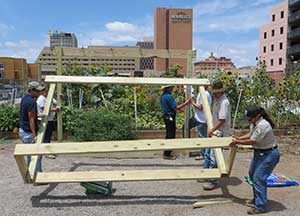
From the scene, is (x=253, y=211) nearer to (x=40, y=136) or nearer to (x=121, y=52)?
(x=40, y=136)

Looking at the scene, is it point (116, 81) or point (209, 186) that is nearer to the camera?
point (209, 186)

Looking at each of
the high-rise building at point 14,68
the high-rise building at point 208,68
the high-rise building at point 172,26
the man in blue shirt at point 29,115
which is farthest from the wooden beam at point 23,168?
→ the high-rise building at point 172,26

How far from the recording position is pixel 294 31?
57.8m

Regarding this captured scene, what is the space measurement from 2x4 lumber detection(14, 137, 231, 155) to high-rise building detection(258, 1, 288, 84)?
5895 cm

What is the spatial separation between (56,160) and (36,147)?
3.09 meters

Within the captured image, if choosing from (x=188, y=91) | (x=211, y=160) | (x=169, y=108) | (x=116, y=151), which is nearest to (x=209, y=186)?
(x=211, y=160)

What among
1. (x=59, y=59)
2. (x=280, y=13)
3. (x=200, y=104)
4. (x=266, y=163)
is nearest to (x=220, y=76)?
(x=200, y=104)

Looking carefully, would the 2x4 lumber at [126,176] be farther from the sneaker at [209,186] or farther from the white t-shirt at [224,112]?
the white t-shirt at [224,112]

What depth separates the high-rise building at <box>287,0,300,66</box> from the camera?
186 feet

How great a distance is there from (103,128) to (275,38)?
6281 cm

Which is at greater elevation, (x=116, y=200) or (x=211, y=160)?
(x=211, y=160)

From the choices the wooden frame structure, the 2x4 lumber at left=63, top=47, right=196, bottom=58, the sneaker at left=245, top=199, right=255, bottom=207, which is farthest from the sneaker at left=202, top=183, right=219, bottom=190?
the 2x4 lumber at left=63, top=47, right=196, bottom=58

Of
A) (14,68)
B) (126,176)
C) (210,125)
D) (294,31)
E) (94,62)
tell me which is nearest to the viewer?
(126,176)

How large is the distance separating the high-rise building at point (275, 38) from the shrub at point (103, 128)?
183 ft
